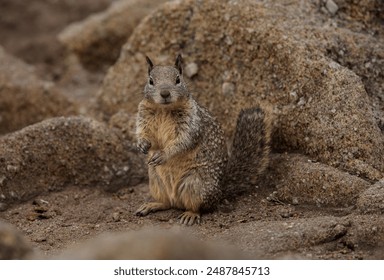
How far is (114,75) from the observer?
964 cm

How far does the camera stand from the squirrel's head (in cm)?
705

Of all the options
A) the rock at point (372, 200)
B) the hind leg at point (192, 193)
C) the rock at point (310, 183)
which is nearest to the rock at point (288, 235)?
the rock at point (372, 200)

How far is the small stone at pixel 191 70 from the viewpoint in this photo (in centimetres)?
884

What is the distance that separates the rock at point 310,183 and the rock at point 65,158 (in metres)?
1.65

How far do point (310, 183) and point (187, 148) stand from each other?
1.24 metres

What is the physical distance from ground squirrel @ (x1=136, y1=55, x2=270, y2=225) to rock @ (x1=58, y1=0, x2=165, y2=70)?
4.87m

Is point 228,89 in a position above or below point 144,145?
above

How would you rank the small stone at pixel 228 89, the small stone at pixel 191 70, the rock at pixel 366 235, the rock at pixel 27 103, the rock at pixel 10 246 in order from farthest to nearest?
the rock at pixel 27 103
the small stone at pixel 191 70
the small stone at pixel 228 89
the rock at pixel 366 235
the rock at pixel 10 246

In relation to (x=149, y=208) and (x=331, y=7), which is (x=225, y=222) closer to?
(x=149, y=208)

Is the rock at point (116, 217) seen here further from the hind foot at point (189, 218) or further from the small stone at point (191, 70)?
the small stone at point (191, 70)

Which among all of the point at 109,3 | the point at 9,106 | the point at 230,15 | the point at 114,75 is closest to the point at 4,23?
the point at 109,3

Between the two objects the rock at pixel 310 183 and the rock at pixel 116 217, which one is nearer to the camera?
the rock at pixel 310 183

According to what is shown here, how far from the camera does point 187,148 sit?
7.41m

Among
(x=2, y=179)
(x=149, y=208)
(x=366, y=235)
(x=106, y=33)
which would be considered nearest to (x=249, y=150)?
(x=149, y=208)
